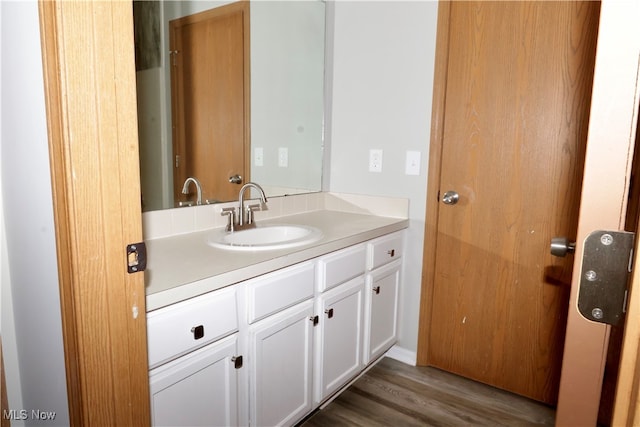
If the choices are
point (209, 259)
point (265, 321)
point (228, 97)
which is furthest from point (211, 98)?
point (265, 321)

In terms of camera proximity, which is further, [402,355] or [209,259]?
[402,355]

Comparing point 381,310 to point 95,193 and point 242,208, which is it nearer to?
point 242,208

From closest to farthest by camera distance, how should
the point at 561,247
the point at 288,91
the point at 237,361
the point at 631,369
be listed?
the point at 631,369 → the point at 561,247 → the point at 237,361 → the point at 288,91

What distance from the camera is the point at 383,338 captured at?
2160mm

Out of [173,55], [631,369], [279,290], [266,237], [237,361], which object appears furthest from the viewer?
[266,237]

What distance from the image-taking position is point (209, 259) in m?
1.34

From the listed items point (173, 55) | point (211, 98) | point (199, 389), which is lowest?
point (199, 389)

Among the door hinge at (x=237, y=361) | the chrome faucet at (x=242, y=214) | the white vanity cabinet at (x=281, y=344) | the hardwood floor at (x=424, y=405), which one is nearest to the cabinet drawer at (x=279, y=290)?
the white vanity cabinet at (x=281, y=344)

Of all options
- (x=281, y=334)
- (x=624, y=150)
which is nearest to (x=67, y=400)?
(x=281, y=334)

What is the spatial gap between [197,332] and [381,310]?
3.74ft

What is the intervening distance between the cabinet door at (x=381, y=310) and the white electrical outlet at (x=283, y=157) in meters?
0.75

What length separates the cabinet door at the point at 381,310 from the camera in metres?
2.00

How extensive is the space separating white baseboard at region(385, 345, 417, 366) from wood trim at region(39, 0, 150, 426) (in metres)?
1.76

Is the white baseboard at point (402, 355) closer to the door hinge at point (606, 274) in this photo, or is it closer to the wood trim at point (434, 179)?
the wood trim at point (434, 179)
